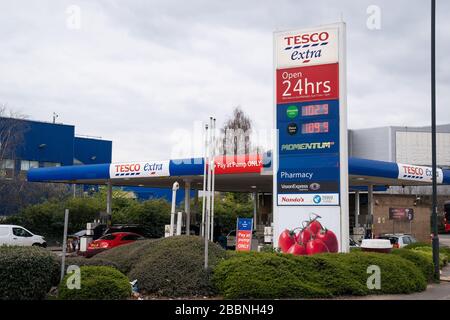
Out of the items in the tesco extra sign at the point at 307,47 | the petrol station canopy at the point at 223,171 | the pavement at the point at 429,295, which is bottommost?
the pavement at the point at 429,295

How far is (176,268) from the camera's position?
51.7ft

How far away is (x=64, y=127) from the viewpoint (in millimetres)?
68688

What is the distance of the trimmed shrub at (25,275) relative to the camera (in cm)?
1335

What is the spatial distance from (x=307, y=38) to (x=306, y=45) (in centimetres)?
26

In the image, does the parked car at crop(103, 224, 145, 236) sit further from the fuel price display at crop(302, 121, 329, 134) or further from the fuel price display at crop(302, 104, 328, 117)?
the fuel price display at crop(302, 104, 328, 117)

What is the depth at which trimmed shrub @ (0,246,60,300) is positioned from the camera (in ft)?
43.8

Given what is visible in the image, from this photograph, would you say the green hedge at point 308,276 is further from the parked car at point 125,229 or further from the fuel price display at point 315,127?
the parked car at point 125,229

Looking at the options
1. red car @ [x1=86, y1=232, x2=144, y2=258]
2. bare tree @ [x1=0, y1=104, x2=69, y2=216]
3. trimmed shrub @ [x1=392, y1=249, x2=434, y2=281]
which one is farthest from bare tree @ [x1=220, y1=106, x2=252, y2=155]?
trimmed shrub @ [x1=392, y1=249, x2=434, y2=281]

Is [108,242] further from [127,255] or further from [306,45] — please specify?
[306,45]

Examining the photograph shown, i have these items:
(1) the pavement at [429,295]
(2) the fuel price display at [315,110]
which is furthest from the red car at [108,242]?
(1) the pavement at [429,295]

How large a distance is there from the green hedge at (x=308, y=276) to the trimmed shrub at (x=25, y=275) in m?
4.07

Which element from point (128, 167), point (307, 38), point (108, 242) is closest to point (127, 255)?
point (307, 38)
